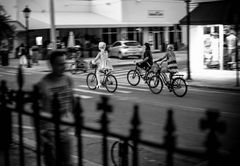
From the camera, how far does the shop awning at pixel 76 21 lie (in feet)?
126

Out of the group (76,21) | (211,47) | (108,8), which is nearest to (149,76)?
(211,47)

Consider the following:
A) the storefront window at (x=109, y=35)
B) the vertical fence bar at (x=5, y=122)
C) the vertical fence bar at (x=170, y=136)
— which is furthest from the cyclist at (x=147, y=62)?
the storefront window at (x=109, y=35)

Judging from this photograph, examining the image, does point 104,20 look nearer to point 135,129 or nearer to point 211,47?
point 211,47

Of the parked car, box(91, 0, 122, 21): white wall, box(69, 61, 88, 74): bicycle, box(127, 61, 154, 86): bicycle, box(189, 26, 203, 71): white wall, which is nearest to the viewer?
box(127, 61, 154, 86): bicycle

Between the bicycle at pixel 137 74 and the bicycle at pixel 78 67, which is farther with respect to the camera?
the bicycle at pixel 78 67

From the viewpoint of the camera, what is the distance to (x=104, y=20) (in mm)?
42344

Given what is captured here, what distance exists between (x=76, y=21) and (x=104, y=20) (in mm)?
3947

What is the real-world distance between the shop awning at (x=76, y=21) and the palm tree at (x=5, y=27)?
32537 millimetres

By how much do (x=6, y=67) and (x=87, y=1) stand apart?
709 inches

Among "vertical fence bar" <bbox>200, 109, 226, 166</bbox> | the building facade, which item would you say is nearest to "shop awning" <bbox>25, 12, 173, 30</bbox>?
the building facade

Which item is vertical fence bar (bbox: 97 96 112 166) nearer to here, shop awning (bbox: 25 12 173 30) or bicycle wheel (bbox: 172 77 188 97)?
bicycle wheel (bbox: 172 77 188 97)

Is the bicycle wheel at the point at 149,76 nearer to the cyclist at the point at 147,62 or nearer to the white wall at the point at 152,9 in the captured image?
the cyclist at the point at 147,62

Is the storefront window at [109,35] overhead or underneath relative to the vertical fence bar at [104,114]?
overhead

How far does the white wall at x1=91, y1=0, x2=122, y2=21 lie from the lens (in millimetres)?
42944
